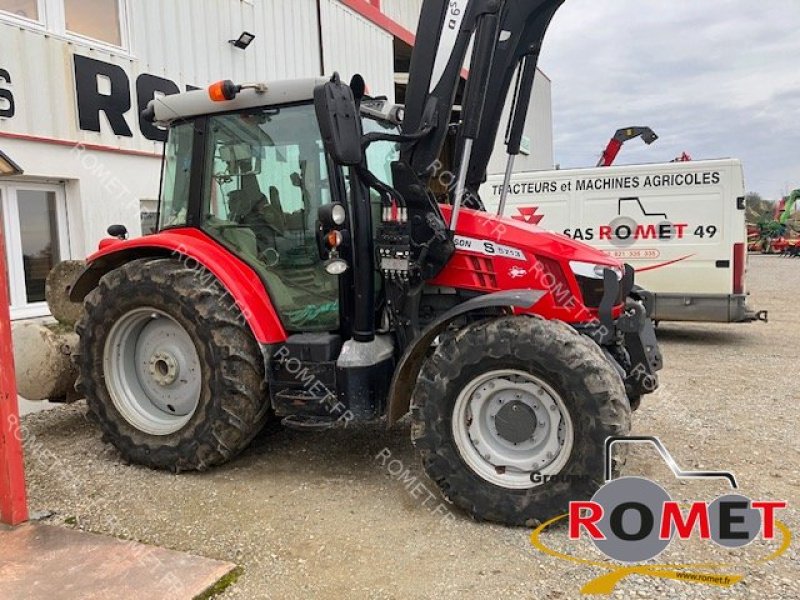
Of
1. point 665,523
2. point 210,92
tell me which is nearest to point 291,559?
point 665,523

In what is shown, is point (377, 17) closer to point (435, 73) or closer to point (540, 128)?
point (435, 73)

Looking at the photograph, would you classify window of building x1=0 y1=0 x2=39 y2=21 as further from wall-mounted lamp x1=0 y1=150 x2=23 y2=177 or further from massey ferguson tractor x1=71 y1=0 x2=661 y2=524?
wall-mounted lamp x1=0 y1=150 x2=23 y2=177

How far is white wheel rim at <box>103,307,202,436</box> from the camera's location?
412 cm

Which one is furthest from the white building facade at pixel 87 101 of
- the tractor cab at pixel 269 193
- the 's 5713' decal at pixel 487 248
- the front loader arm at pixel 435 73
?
the 's 5713' decal at pixel 487 248

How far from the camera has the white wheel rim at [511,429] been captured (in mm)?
3232

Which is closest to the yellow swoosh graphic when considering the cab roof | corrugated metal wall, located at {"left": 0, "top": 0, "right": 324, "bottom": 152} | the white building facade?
the cab roof

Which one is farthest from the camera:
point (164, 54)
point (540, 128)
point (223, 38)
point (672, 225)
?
point (540, 128)

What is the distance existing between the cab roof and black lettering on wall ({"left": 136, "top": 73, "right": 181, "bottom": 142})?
8.43ft

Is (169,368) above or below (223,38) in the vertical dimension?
below

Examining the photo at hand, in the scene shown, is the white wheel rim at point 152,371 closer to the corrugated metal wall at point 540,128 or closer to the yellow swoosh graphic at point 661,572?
the yellow swoosh graphic at point 661,572

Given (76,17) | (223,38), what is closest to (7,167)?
(76,17)

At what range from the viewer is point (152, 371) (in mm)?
4168

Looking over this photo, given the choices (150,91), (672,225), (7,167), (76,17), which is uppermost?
(76,17)

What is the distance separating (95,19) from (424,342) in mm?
5115
